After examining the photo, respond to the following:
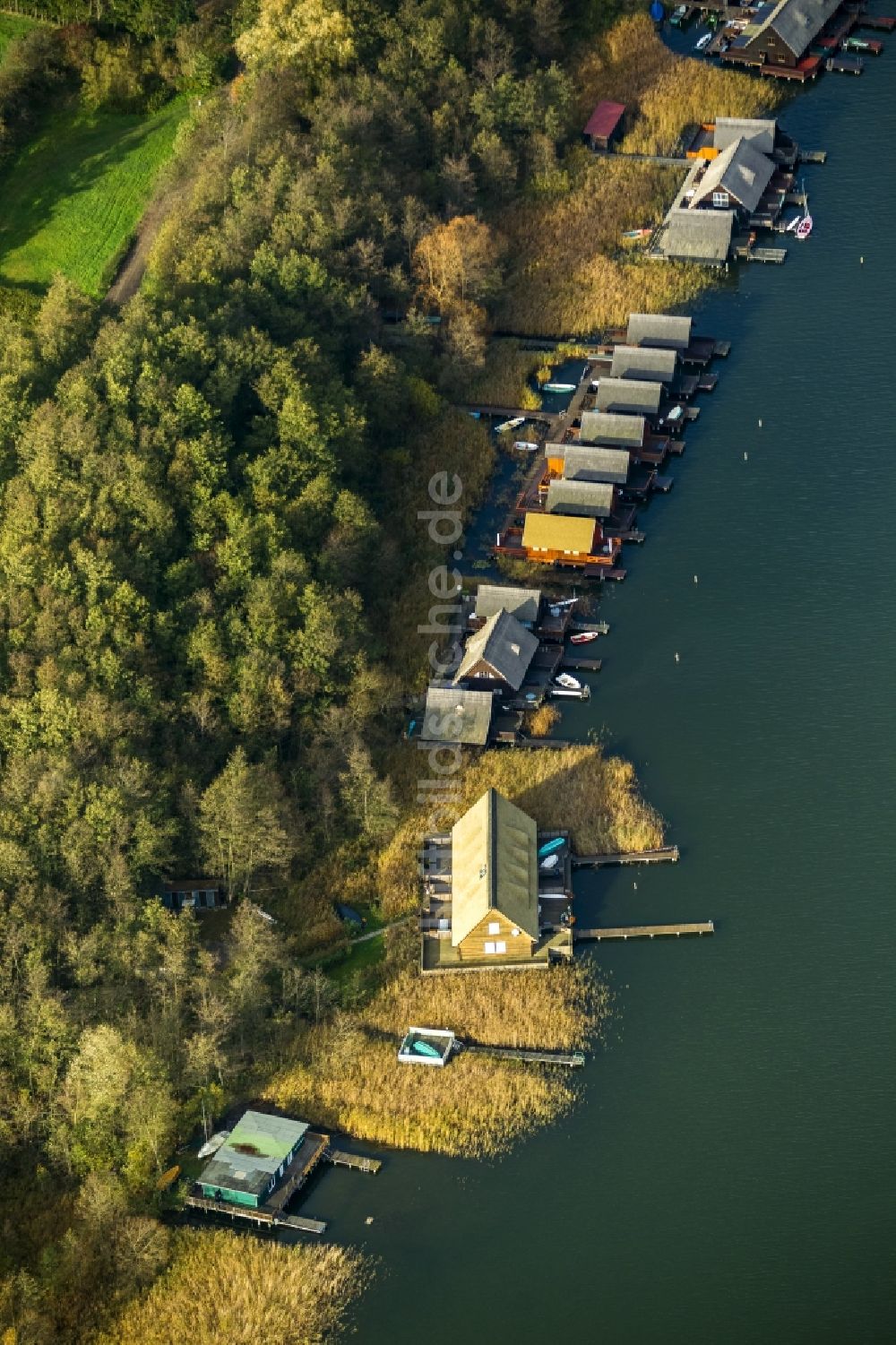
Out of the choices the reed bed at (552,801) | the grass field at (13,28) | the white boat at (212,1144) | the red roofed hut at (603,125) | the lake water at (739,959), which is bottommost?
the lake water at (739,959)

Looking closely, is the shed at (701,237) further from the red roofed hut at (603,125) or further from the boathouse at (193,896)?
the boathouse at (193,896)

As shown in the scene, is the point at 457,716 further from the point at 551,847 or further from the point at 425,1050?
the point at 425,1050

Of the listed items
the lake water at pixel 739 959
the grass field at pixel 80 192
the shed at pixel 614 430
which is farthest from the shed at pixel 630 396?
the grass field at pixel 80 192

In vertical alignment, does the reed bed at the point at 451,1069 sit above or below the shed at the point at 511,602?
below

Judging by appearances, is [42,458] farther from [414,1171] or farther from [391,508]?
[414,1171]

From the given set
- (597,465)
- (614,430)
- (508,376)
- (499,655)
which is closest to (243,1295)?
(499,655)

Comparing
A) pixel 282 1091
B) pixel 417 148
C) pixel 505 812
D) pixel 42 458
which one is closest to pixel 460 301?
pixel 417 148

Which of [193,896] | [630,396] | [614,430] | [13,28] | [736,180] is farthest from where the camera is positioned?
[13,28]
